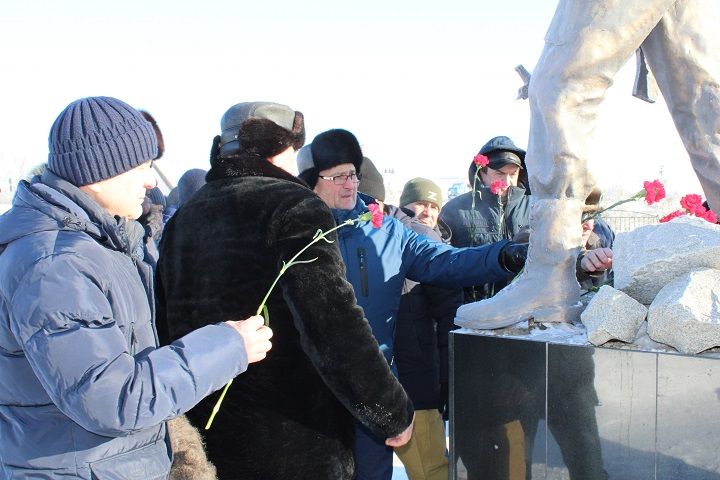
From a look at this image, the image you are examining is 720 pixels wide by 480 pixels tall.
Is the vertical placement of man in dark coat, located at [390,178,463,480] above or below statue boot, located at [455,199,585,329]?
below

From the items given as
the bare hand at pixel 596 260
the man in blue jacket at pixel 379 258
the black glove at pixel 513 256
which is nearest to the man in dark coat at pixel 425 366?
the man in blue jacket at pixel 379 258

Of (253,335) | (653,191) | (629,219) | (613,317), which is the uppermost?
(653,191)

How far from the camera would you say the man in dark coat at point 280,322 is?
2.08 m

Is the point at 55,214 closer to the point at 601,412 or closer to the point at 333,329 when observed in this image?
the point at 333,329

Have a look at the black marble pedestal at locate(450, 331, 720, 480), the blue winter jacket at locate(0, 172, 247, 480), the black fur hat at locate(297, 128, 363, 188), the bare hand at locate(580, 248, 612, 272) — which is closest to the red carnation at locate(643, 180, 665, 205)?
the bare hand at locate(580, 248, 612, 272)

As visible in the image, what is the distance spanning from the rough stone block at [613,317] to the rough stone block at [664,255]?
13cm

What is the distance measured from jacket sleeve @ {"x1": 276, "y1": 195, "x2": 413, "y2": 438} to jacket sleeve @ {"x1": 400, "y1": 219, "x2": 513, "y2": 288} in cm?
96

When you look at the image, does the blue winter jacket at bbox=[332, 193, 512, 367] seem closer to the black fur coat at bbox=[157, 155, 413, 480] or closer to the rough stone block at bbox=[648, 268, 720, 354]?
the black fur coat at bbox=[157, 155, 413, 480]

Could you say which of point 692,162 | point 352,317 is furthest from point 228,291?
point 692,162

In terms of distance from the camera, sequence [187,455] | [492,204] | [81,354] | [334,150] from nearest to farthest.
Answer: [81,354]
[187,455]
[334,150]
[492,204]

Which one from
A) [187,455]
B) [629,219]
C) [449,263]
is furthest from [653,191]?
[629,219]

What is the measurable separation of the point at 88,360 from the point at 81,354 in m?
0.02

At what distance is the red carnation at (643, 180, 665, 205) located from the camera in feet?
8.89

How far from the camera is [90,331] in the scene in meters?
1.48
